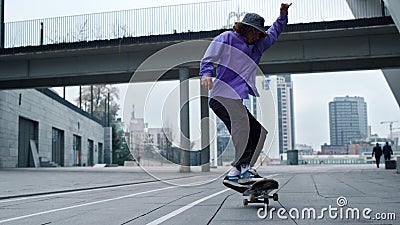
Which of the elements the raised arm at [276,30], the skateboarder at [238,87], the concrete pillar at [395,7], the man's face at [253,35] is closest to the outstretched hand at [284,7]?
the raised arm at [276,30]

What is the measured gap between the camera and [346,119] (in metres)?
117

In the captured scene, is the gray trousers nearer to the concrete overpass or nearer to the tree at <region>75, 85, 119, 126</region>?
the concrete overpass

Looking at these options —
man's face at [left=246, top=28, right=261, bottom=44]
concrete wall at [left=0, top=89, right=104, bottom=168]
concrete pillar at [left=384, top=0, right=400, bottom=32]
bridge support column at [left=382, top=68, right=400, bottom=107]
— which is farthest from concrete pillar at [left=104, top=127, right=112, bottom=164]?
man's face at [left=246, top=28, right=261, bottom=44]

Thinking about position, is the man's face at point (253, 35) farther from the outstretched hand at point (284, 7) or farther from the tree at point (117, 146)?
the tree at point (117, 146)

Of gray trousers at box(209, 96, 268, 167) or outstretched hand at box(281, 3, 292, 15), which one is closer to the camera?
gray trousers at box(209, 96, 268, 167)

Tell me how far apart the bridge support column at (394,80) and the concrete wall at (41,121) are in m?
27.4

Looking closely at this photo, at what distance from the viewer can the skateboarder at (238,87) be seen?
592cm

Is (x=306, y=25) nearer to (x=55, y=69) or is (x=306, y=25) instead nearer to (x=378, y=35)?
(x=378, y=35)

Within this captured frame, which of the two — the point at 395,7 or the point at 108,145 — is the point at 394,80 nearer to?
the point at 395,7

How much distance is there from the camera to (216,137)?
802 centimetres

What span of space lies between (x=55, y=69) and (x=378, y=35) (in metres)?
17.9

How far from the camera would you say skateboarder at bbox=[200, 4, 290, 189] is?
19.4 feet

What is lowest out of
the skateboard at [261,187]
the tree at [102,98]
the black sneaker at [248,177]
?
the skateboard at [261,187]

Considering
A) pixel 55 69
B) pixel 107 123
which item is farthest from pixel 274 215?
pixel 107 123
